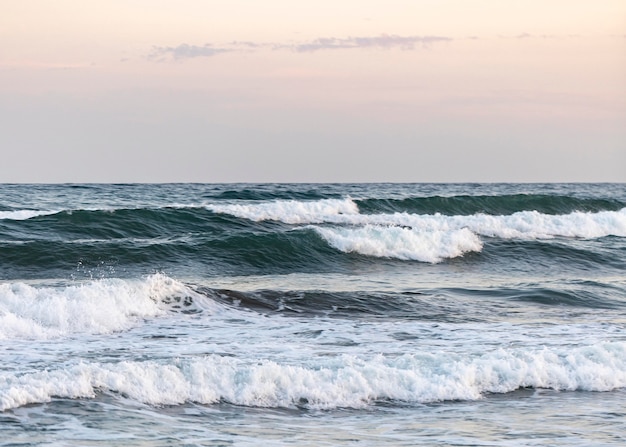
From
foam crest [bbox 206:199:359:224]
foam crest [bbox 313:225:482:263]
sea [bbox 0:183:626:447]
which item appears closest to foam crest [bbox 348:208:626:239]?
foam crest [bbox 206:199:359:224]

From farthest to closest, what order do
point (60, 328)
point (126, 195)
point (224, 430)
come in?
point (126, 195) → point (60, 328) → point (224, 430)

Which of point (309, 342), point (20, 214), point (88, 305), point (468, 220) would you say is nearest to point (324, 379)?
point (309, 342)

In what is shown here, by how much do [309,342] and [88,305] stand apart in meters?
3.04

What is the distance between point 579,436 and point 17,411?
4.54m

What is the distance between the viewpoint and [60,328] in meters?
11.3

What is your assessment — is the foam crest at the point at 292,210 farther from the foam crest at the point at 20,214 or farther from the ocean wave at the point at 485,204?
the foam crest at the point at 20,214

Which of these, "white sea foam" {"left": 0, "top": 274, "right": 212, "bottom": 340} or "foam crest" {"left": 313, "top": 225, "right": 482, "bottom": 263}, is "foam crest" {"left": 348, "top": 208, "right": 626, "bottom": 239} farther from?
"white sea foam" {"left": 0, "top": 274, "right": 212, "bottom": 340}

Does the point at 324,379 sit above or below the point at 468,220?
below

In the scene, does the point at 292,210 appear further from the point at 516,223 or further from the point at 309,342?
the point at 309,342

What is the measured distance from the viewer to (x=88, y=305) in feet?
39.2

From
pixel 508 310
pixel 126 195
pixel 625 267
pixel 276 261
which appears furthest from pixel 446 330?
pixel 126 195

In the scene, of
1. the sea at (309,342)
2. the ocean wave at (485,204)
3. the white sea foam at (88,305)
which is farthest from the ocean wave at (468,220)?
the white sea foam at (88,305)

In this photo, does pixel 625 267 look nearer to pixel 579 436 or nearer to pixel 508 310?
pixel 508 310

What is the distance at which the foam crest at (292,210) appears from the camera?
95.2ft
